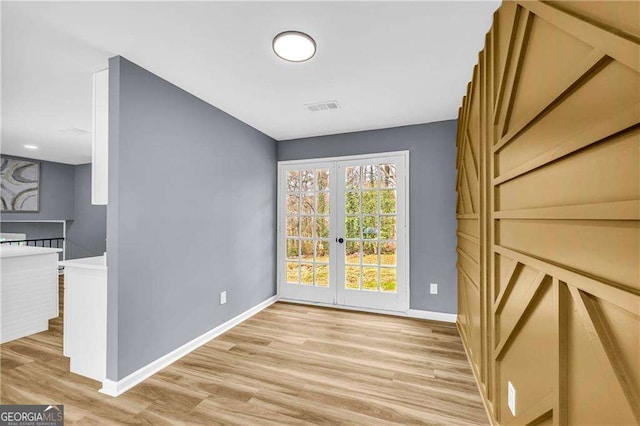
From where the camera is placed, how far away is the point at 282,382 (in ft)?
7.16

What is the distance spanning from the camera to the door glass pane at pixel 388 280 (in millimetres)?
3680

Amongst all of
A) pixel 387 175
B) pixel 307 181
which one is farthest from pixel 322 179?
pixel 387 175

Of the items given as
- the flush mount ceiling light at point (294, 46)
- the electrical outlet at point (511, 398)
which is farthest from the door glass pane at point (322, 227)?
the electrical outlet at point (511, 398)

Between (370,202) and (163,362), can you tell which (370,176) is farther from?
(163,362)

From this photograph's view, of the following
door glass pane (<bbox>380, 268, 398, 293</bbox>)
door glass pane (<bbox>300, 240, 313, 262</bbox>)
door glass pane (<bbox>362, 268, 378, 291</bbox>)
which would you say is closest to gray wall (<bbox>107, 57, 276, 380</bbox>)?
door glass pane (<bbox>300, 240, 313, 262</bbox>)

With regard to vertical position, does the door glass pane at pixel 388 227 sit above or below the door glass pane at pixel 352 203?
below

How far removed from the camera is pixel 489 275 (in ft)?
5.83

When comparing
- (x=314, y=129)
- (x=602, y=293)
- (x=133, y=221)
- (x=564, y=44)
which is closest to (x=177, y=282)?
(x=133, y=221)

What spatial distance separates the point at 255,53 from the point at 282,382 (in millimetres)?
2561

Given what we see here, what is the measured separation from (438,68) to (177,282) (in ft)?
9.77

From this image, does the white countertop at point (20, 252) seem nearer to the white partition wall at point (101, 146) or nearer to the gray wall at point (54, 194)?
the white partition wall at point (101, 146)

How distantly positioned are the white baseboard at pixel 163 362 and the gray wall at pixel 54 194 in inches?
227

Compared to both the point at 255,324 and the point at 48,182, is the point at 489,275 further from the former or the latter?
the point at 48,182

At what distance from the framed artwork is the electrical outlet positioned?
8.32 meters
